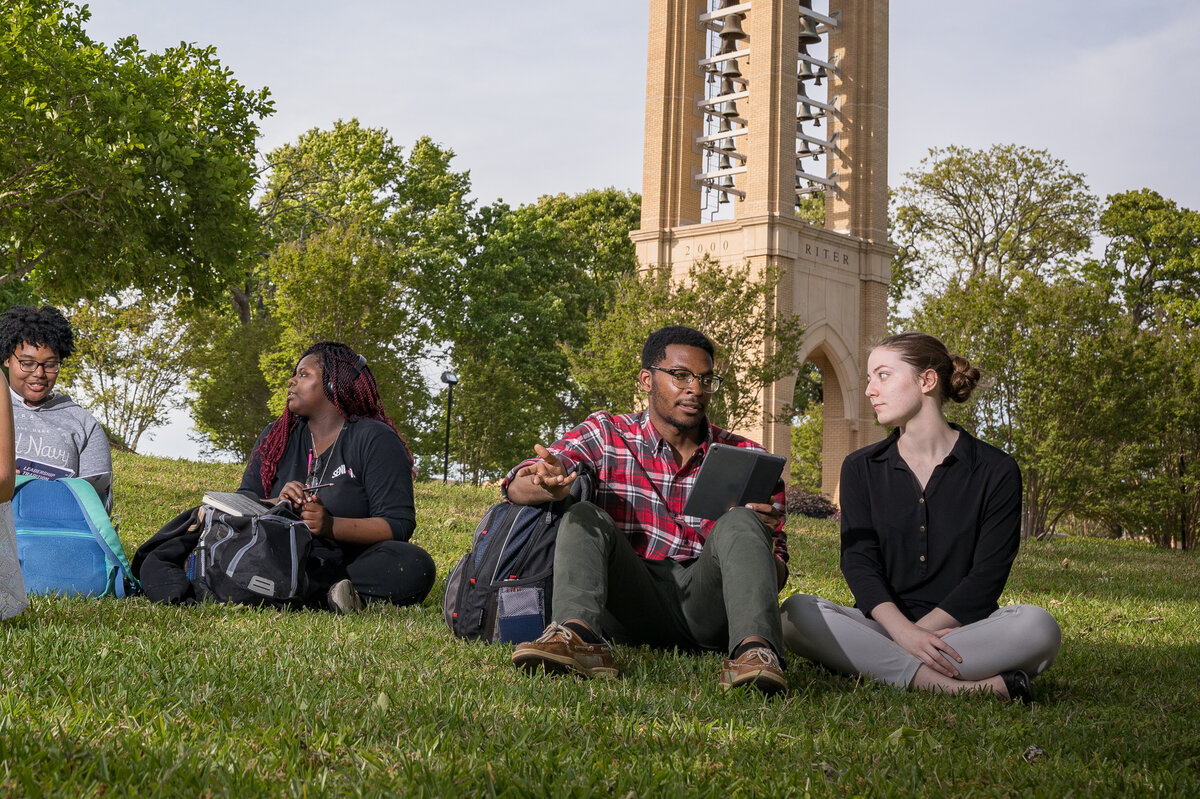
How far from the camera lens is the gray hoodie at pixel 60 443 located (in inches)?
258

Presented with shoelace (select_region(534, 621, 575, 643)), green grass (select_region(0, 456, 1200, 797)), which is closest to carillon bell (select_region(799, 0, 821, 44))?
green grass (select_region(0, 456, 1200, 797))

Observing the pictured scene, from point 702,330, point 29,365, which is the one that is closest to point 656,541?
point 29,365

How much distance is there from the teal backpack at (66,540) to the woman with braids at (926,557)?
356 cm

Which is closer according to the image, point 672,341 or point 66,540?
point 672,341

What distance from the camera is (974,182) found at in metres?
40.0

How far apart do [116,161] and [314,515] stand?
1048cm

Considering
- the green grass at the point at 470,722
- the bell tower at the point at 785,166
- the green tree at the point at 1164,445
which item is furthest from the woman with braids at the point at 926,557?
the bell tower at the point at 785,166

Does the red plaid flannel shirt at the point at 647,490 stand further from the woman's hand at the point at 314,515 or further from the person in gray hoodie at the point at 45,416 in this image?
the person in gray hoodie at the point at 45,416

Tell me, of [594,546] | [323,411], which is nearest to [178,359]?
[323,411]

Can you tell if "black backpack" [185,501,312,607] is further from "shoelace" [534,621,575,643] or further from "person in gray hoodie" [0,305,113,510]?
"shoelace" [534,621,575,643]

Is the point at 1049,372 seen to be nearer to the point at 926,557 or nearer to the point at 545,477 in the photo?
the point at 926,557

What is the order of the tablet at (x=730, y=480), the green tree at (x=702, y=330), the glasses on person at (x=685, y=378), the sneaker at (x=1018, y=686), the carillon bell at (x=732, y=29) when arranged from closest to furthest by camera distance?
the sneaker at (x=1018, y=686) < the tablet at (x=730, y=480) < the glasses on person at (x=685, y=378) < the green tree at (x=702, y=330) < the carillon bell at (x=732, y=29)

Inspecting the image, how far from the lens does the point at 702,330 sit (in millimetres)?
22719

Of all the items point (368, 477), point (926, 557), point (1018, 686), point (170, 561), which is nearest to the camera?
point (1018, 686)
